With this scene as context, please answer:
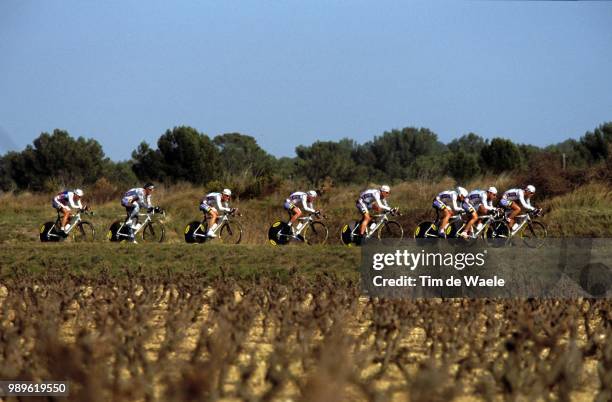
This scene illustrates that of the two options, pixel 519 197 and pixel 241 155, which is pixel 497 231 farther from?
pixel 241 155

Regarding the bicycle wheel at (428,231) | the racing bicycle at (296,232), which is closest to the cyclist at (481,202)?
the bicycle wheel at (428,231)

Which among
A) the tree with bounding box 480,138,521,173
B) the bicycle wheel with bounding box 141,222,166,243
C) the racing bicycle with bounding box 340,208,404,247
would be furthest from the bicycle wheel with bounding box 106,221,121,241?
the tree with bounding box 480,138,521,173

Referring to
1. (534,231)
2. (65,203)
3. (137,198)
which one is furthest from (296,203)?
(65,203)

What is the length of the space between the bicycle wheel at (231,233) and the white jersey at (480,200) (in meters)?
5.53

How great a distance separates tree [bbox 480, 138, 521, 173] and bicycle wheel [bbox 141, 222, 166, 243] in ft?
96.6

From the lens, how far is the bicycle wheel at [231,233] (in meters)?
25.8

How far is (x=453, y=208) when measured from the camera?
24.6 m

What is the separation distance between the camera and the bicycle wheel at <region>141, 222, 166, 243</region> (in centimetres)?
2655

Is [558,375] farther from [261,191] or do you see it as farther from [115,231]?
[261,191]

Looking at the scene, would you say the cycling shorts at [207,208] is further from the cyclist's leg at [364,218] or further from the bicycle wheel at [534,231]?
the bicycle wheel at [534,231]

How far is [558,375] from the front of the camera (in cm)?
726

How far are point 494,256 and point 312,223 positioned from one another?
9586mm

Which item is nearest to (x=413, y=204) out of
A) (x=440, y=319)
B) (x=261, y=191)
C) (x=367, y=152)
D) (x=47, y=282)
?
(x=261, y=191)

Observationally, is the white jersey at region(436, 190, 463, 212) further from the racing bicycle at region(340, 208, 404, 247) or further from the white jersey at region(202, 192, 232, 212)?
the white jersey at region(202, 192, 232, 212)
